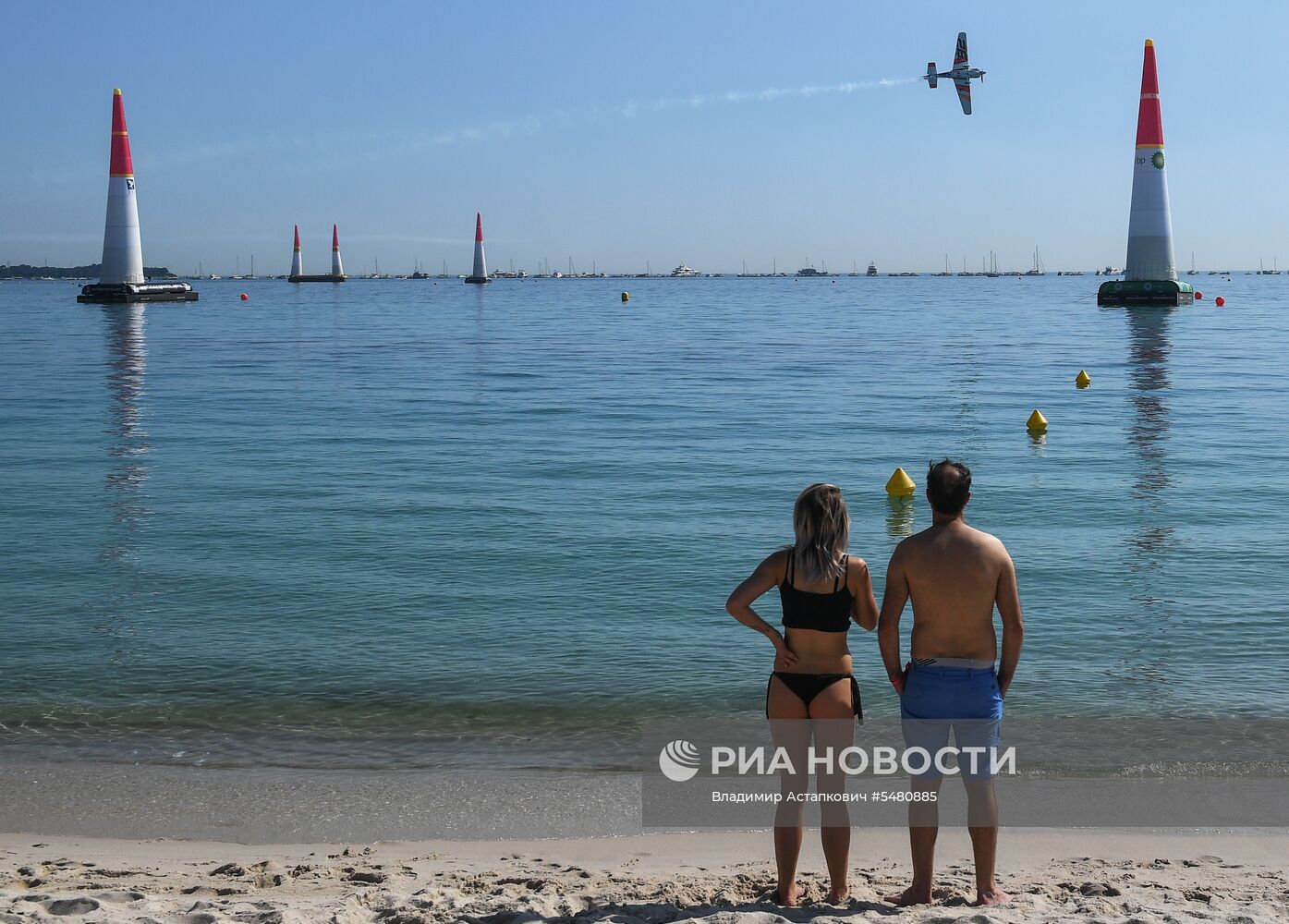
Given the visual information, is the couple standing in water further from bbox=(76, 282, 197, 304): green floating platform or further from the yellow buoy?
bbox=(76, 282, 197, 304): green floating platform

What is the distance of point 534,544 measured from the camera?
41.4 ft

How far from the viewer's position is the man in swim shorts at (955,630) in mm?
4586

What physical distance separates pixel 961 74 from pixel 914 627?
44761 mm

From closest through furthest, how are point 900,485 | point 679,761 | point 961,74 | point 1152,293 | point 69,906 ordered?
point 69,906
point 679,761
point 900,485
point 961,74
point 1152,293

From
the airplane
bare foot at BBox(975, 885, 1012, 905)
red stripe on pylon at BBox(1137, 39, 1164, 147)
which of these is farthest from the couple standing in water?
red stripe on pylon at BBox(1137, 39, 1164, 147)

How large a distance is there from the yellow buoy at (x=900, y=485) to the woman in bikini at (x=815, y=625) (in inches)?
434

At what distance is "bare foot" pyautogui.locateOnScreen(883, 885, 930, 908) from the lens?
4793mm

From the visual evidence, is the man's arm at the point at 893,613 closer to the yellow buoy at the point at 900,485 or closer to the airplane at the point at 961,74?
the yellow buoy at the point at 900,485

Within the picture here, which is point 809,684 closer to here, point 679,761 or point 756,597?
point 756,597

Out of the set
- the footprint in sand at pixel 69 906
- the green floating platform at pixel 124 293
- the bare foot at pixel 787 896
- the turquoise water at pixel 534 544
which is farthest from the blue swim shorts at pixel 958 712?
the green floating platform at pixel 124 293

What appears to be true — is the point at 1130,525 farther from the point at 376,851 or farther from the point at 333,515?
the point at 376,851

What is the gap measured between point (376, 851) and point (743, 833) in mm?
1657

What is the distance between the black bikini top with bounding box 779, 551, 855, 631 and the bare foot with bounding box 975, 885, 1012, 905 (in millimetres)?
1139

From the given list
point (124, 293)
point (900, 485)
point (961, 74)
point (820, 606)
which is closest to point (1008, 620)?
point (820, 606)
